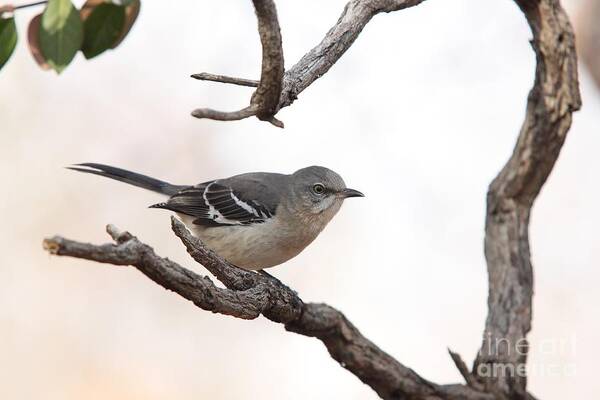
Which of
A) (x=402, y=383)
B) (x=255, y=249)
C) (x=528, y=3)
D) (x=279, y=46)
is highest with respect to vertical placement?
(x=255, y=249)

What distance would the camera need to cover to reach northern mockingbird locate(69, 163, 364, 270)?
18.3ft

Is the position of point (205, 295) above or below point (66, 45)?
below

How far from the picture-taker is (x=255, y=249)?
5.53 meters

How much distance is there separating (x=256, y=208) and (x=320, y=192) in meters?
0.46

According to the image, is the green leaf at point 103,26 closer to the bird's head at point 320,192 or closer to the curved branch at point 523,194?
the curved branch at point 523,194

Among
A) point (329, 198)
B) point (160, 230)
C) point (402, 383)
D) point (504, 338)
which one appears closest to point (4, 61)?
point (402, 383)

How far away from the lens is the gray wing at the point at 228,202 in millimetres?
5852

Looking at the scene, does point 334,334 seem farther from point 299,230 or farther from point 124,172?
point 124,172

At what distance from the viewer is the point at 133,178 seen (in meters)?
6.27

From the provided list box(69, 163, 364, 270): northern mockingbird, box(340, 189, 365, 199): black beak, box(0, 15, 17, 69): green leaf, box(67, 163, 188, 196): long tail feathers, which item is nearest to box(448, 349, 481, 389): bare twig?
box(0, 15, 17, 69): green leaf

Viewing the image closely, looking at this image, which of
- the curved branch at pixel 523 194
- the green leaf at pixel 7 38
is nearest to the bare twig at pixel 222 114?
the green leaf at pixel 7 38

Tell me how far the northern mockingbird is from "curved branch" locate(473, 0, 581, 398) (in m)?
3.11

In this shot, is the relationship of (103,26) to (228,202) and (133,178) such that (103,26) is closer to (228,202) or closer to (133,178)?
(228,202)

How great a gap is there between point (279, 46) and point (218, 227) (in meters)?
3.52
